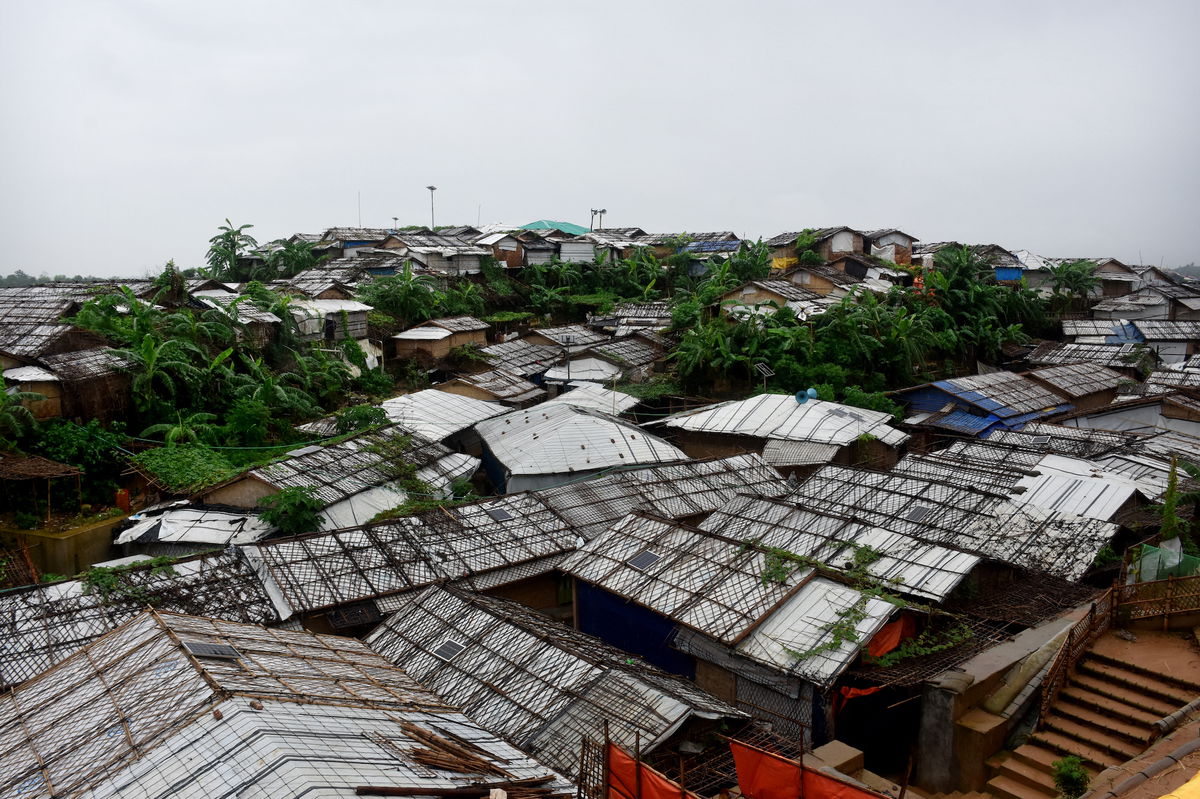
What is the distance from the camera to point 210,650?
30.8 ft

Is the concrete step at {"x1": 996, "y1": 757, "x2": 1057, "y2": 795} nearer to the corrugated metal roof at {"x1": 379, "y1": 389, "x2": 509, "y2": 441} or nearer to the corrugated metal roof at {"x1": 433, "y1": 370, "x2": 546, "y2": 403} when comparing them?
the corrugated metal roof at {"x1": 379, "y1": 389, "x2": 509, "y2": 441}

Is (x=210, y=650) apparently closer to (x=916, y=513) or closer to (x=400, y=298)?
(x=916, y=513)

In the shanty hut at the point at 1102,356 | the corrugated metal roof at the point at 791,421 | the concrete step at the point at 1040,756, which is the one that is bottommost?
the shanty hut at the point at 1102,356

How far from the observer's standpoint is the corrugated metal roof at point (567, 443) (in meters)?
22.4

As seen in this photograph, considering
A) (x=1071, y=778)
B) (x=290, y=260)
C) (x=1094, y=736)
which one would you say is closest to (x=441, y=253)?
(x=290, y=260)

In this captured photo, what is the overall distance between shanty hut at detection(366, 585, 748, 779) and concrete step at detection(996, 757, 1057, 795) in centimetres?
366

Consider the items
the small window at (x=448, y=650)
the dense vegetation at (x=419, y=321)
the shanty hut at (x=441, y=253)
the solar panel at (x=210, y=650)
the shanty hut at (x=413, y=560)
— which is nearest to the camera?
the solar panel at (x=210, y=650)

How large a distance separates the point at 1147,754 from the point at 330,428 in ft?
68.0

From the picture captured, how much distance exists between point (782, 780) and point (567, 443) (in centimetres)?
1550

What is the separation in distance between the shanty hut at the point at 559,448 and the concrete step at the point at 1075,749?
42.8ft

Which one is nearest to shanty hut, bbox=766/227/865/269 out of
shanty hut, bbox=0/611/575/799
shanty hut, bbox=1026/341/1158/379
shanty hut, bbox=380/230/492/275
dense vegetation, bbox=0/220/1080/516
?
dense vegetation, bbox=0/220/1080/516

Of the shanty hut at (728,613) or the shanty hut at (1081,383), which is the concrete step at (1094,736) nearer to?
the shanty hut at (728,613)

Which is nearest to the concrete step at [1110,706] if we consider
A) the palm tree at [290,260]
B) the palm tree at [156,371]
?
the palm tree at [156,371]

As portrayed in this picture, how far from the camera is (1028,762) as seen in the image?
10.7 metres
